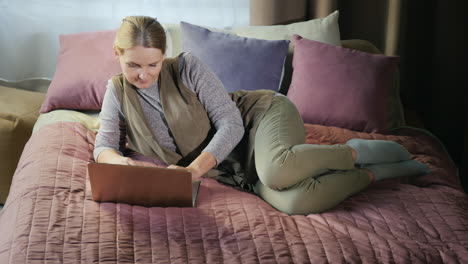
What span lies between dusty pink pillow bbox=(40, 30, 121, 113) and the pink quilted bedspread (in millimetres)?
692

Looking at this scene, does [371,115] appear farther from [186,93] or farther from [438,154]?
[186,93]

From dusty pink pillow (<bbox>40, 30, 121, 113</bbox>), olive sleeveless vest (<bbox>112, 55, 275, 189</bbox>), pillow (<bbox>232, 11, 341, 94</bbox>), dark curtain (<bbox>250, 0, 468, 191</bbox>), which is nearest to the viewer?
olive sleeveless vest (<bbox>112, 55, 275, 189</bbox>)

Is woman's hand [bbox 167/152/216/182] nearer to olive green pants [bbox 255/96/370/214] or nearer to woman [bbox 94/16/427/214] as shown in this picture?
woman [bbox 94/16/427/214]

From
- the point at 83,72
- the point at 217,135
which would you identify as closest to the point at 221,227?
the point at 217,135

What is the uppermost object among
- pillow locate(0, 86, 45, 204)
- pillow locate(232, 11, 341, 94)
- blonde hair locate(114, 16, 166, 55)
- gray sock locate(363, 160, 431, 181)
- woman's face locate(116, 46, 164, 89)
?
blonde hair locate(114, 16, 166, 55)

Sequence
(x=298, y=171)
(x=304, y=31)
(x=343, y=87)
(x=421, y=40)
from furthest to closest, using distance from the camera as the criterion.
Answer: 1. (x=421, y=40)
2. (x=304, y=31)
3. (x=343, y=87)
4. (x=298, y=171)

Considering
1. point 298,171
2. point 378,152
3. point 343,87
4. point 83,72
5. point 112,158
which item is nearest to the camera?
point 298,171

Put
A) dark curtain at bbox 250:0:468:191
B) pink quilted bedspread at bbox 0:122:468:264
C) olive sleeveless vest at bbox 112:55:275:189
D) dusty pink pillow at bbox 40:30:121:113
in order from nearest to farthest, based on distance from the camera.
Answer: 1. pink quilted bedspread at bbox 0:122:468:264
2. olive sleeveless vest at bbox 112:55:275:189
3. dusty pink pillow at bbox 40:30:121:113
4. dark curtain at bbox 250:0:468:191

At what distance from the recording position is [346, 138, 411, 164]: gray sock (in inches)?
88.7

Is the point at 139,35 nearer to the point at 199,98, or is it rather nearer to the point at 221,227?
the point at 199,98

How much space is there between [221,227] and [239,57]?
1167mm

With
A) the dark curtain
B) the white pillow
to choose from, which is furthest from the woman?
the dark curtain

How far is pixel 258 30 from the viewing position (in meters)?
3.08

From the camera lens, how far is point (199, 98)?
2.24 metres
